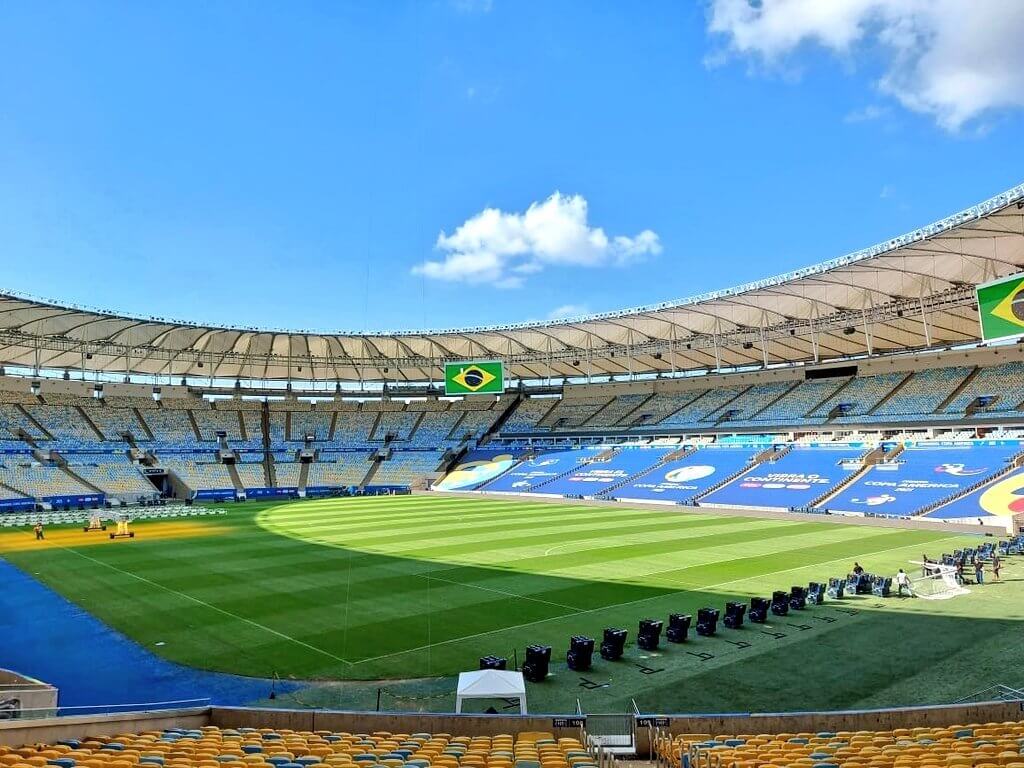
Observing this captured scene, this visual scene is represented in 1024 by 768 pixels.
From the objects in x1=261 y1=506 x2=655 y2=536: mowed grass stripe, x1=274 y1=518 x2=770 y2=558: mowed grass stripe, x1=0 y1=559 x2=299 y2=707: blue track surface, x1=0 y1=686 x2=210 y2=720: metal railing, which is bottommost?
x1=0 y1=686 x2=210 y2=720: metal railing

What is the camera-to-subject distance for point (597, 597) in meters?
21.5

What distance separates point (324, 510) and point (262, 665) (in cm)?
3641

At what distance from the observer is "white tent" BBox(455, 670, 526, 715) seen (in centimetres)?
1192

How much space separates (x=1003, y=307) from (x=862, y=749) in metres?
35.9

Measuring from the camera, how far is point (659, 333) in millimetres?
61750

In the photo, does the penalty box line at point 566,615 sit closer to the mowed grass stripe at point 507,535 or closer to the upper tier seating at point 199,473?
the mowed grass stripe at point 507,535

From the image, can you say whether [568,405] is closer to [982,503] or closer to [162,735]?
[982,503]

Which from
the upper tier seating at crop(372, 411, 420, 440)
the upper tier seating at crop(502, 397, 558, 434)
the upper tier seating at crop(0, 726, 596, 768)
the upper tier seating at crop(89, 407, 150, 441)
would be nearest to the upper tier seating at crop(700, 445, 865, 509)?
the upper tier seating at crop(502, 397, 558, 434)

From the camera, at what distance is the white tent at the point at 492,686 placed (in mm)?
11922

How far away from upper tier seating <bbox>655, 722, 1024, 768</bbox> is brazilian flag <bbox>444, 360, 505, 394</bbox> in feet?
150

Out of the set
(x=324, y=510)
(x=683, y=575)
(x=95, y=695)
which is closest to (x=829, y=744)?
(x=95, y=695)

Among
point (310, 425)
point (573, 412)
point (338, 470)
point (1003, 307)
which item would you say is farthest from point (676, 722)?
point (310, 425)

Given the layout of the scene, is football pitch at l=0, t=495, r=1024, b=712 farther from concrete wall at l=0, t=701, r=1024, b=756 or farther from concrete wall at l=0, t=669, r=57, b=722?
concrete wall at l=0, t=669, r=57, b=722

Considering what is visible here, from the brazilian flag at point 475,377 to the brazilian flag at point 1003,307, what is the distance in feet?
107
